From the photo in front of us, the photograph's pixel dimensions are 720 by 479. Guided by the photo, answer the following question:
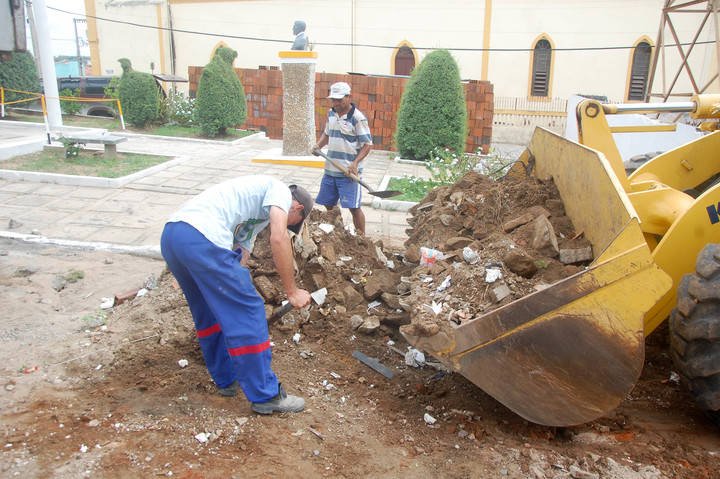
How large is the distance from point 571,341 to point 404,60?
2163 cm

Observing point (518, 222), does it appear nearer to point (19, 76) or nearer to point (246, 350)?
point (246, 350)

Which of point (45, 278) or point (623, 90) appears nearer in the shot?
point (45, 278)

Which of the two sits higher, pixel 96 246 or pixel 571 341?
pixel 571 341

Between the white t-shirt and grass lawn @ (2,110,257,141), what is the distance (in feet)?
37.1

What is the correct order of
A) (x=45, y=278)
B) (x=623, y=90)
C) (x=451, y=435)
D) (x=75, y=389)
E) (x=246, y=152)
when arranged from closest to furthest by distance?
(x=451, y=435) → (x=75, y=389) → (x=45, y=278) → (x=246, y=152) → (x=623, y=90)

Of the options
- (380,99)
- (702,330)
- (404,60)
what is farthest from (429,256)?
(404,60)

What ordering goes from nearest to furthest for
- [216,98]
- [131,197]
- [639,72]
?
[131,197], [216,98], [639,72]

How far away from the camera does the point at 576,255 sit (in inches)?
131

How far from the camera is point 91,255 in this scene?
5.42 m

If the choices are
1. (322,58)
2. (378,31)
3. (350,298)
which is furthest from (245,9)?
(350,298)

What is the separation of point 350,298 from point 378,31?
805 inches

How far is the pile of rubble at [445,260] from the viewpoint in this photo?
10.5 feet

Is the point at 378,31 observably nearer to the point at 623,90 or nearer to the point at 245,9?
the point at 245,9

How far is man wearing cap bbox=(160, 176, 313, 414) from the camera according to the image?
2836 millimetres
